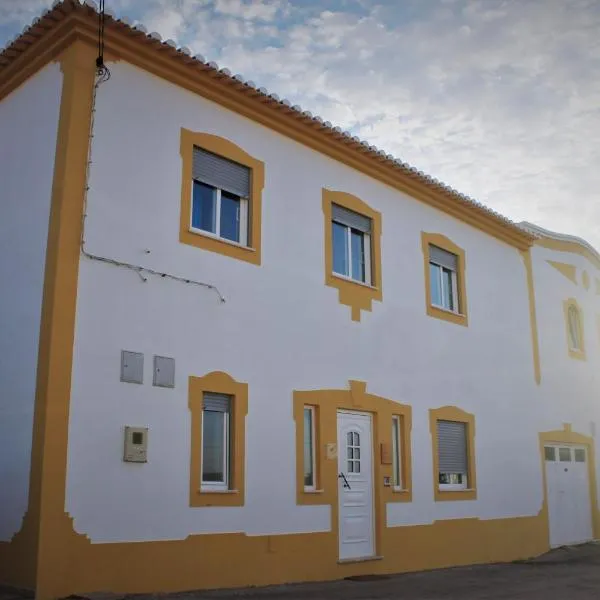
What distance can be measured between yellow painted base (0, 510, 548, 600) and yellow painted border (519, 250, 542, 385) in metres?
4.03

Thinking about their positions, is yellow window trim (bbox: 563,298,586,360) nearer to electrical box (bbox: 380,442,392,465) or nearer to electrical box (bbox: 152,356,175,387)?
electrical box (bbox: 380,442,392,465)

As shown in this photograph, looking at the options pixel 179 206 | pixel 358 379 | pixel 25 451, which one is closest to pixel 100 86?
pixel 179 206

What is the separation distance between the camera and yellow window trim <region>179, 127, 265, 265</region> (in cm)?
1028

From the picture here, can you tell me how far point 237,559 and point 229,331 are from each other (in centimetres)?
284

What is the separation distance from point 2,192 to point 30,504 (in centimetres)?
422

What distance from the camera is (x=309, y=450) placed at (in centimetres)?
1159

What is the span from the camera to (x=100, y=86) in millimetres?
9672

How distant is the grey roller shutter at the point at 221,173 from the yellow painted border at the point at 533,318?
8.68m

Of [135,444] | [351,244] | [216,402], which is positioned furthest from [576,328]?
[135,444]

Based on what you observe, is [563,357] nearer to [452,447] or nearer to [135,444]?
[452,447]

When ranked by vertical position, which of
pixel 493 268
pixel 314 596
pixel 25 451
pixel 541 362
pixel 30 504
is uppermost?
pixel 493 268

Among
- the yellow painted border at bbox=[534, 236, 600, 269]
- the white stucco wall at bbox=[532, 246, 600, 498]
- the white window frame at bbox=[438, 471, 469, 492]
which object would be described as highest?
the yellow painted border at bbox=[534, 236, 600, 269]

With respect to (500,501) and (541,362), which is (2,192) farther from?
(541,362)

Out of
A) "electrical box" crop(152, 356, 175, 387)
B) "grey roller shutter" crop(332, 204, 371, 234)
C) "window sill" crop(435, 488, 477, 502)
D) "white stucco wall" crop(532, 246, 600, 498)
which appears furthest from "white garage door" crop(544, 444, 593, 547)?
"electrical box" crop(152, 356, 175, 387)
